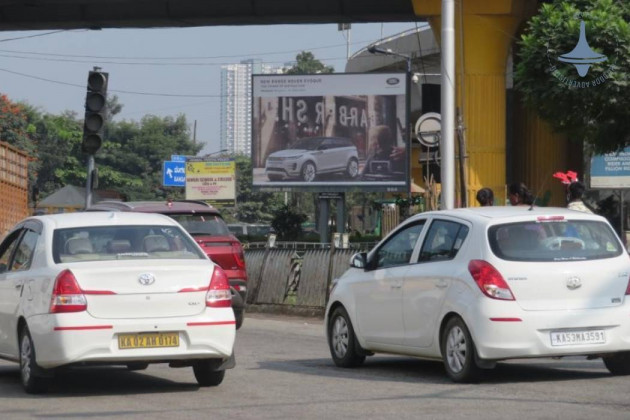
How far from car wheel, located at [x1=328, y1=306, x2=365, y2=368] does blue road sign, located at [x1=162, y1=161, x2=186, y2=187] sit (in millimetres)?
52431

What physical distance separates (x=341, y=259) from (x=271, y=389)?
12.5m

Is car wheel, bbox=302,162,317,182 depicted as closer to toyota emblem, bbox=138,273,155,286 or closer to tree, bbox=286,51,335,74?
toyota emblem, bbox=138,273,155,286

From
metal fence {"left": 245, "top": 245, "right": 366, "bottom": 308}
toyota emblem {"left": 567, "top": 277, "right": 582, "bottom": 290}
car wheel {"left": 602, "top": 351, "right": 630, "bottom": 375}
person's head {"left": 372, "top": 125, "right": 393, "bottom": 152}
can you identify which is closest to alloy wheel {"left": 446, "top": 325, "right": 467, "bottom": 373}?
toyota emblem {"left": 567, "top": 277, "right": 582, "bottom": 290}

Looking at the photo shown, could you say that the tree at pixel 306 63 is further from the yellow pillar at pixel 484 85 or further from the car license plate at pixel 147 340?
the car license plate at pixel 147 340

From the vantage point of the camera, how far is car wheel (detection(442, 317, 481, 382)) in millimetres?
11516

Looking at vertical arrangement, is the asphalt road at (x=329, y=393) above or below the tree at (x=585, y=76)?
below

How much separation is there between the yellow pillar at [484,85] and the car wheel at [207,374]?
22.9 metres

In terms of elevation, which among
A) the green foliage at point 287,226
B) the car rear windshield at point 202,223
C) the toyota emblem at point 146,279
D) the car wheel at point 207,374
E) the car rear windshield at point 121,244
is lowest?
the car wheel at point 207,374

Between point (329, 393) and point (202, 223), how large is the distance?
8329 mm

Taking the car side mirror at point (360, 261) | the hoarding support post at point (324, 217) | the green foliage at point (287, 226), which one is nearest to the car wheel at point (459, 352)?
the car side mirror at point (360, 261)

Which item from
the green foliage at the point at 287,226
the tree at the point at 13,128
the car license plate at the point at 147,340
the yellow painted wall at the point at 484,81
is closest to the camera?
the car license plate at the point at 147,340

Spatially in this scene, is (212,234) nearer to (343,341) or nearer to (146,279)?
(343,341)

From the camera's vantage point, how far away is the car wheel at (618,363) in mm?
12073

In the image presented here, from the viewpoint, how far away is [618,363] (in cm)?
1214
